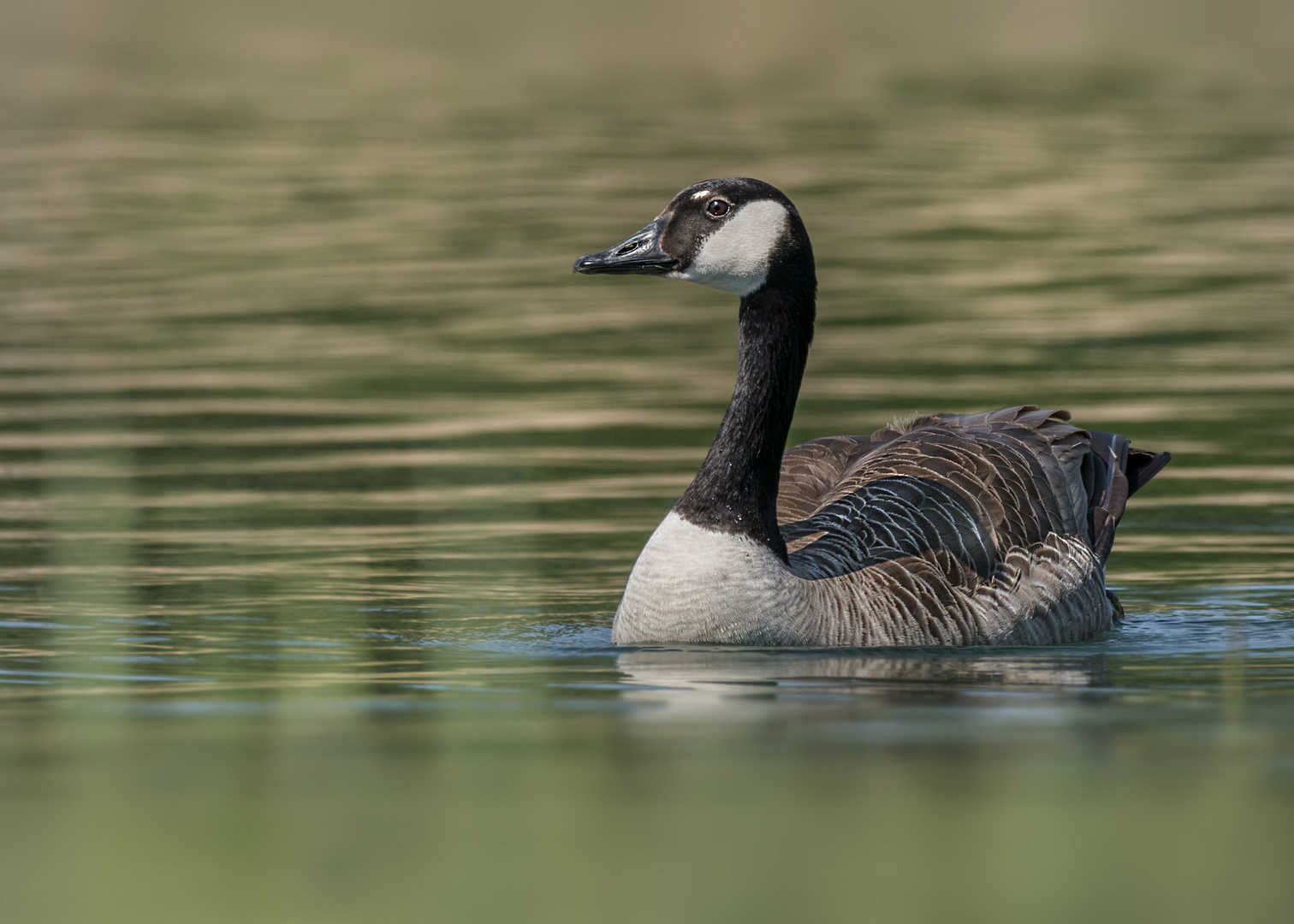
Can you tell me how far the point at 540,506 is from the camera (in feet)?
47.6

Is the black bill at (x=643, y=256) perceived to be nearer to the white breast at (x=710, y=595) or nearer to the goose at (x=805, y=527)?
the goose at (x=805, y=527)

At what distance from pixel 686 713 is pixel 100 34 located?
80.4 m

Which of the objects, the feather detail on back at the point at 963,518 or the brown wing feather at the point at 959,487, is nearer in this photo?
the feather detail on back at the point at 963,518

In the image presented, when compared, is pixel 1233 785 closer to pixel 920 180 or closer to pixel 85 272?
pixel 85 272

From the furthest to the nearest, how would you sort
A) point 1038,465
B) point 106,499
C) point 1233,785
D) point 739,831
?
point 106,499 → point 1038,465 → point 1233,785 → point 739,831

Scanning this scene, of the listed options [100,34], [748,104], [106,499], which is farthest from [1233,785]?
[100,34]

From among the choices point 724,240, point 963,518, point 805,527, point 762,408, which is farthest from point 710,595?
point 724,240

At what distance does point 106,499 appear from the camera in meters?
14.8

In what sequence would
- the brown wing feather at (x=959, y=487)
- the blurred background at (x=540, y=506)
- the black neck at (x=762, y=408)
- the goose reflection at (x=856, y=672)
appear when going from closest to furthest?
the blurred background at (x=540, y=506), the goose reflection at (x=856, y=672), the black neck at (x=762, y=408), the brown wing feather at (x=959, y=487)

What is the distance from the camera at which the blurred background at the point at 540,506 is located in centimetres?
707

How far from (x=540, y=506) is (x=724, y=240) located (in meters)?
3.89

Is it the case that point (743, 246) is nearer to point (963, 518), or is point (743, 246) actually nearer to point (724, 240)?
point (724, 240)

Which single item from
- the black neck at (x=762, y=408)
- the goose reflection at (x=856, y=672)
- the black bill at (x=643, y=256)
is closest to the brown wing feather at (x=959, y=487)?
the black neck at (x=762, y=408)

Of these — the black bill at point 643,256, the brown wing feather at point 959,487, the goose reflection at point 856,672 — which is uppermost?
the black bill at point 643,256
